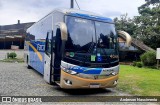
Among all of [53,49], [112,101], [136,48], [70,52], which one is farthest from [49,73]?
[136,48]

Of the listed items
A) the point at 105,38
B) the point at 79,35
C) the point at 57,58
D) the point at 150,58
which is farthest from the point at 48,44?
the point at 150,58

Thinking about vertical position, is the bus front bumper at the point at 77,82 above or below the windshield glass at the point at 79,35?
below

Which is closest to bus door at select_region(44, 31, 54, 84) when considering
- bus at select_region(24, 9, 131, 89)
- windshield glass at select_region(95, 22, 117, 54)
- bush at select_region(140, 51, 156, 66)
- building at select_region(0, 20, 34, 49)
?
bus at select_region(24, 9, 131, 89)

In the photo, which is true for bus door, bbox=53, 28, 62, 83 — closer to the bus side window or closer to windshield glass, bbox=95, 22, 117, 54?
the bus side window

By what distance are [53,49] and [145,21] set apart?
1157 inches

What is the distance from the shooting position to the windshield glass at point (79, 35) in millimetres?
10398

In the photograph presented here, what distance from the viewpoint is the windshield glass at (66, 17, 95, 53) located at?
10.4 m

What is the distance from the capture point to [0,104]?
8.44m

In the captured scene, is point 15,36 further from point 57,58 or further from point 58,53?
point 58,53

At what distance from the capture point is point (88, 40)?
10570 millimetres

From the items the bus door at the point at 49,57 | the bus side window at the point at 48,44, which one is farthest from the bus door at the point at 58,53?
the bus side window at the point at 48,44

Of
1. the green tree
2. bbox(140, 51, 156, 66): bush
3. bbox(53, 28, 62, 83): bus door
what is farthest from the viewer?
the green tree

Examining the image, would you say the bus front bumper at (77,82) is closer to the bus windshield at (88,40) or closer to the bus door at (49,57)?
the bus windshield at (88,40)

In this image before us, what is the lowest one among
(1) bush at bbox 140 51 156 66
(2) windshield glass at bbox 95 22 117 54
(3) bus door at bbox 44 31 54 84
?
(1) bush at bbox 140 51 156 66
